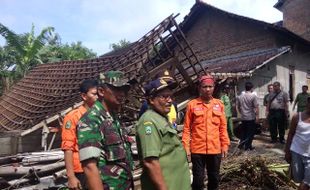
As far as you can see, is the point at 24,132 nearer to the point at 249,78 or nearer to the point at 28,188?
the point at 28,188

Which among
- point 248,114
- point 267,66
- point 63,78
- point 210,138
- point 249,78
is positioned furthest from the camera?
point 267,66

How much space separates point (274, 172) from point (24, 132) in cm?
507

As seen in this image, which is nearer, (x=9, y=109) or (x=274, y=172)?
(x=274, y=172)

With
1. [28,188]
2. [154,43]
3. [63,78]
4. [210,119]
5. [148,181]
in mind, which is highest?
[154,43]

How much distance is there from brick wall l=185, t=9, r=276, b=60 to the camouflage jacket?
14.2 metres

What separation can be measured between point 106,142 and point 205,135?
251 centimetres

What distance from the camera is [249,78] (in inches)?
579

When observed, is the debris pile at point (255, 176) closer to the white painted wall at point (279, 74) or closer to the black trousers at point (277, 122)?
the black trousers at point (277, 122)

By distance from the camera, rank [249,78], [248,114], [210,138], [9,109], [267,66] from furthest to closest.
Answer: [267,66] → [249,78] → [9,109] → [248,114] → [210,138]

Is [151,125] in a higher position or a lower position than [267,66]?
Answer: lower

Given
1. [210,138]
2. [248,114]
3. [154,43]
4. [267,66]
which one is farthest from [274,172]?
[267,66]

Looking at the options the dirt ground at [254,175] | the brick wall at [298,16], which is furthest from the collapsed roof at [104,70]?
the brick wall at [298,16]

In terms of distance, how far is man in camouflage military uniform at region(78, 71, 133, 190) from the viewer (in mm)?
2602

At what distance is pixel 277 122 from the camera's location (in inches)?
423
